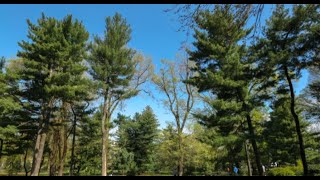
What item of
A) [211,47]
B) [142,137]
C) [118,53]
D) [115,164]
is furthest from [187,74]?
[115,164]

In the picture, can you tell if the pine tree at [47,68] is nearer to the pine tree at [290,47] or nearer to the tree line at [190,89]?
the tree line at [190,89]

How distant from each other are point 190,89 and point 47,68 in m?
13.8

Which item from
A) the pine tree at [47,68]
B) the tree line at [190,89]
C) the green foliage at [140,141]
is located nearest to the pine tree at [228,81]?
the tree line at [190,89]

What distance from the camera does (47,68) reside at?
68.8 feet

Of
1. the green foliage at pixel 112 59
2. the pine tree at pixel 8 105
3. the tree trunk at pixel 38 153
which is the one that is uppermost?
the green foliage at pixel 112 59

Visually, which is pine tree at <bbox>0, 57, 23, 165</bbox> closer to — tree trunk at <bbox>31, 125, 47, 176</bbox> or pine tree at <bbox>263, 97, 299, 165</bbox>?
tree trunk at <bbox>31, 125, 47, 176</bbox>

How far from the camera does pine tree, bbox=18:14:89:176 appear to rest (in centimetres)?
1970

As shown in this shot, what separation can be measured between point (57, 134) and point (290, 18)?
67.5 ft

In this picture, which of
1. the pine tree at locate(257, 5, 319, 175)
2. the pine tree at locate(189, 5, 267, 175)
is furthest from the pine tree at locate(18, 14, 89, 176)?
the pine tree at locate(257, 5, 319, 175)

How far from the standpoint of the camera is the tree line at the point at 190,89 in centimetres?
1608

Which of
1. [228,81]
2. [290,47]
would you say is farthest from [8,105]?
[290,47]

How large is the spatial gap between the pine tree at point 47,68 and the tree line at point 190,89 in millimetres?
77

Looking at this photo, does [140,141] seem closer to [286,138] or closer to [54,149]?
[54,149]

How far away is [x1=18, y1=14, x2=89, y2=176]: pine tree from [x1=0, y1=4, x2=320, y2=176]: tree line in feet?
0.25
